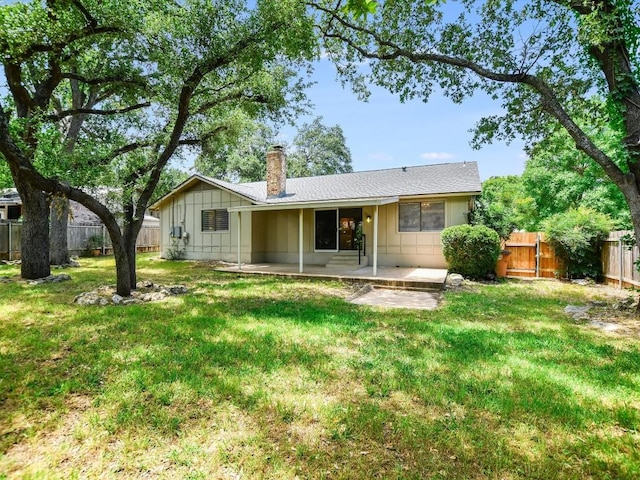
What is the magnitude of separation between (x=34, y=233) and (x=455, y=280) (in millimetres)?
11364

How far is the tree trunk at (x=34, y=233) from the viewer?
879 centimetres

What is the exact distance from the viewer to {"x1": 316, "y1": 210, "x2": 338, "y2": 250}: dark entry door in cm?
1274

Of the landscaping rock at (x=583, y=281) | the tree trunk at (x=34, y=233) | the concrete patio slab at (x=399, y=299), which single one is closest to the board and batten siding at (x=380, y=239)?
the landscaping rock at (x=583, y=281)

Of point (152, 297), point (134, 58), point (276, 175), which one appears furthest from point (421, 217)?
point (134, 58)

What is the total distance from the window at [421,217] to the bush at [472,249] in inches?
54.9

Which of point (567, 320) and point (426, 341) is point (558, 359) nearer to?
point (426, 341)

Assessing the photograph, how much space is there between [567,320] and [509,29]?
19.9 ft

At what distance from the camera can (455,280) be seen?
906 centimetres

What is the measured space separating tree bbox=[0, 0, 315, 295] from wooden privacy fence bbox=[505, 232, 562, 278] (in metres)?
8.75

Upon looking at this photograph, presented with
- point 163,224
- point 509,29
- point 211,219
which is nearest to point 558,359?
point 509,29

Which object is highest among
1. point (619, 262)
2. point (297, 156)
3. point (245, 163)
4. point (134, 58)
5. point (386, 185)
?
point (297, 156)

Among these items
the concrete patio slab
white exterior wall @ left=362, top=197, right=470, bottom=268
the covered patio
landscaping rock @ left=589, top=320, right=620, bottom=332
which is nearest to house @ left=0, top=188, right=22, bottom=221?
the covered patio

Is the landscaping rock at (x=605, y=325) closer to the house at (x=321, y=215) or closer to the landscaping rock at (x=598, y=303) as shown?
the landscaping rock at (x=598, y=303)

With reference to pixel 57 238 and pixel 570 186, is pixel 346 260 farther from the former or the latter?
pixel 570 186
